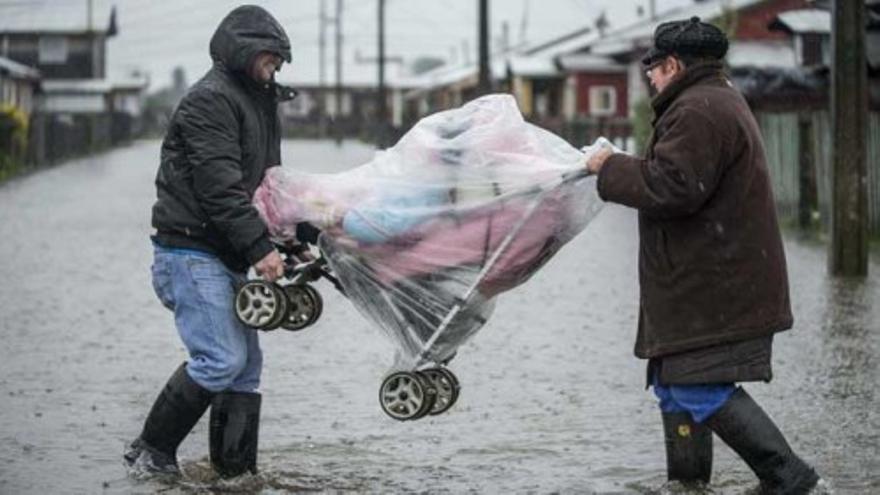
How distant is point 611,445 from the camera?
809cm

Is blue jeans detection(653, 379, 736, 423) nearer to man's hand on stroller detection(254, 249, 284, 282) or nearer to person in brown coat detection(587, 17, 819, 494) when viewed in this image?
person in brown coat detection(587, 17, 819, 494)

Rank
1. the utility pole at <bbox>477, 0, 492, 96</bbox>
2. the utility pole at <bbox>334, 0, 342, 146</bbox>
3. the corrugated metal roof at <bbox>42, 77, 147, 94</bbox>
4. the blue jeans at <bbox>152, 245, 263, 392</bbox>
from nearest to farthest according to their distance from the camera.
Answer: the blue jeans at <bbox>152, 245, 263, 392</bbox> → the utility pole at <bbox>477, 0, 492, 96</bbox> → the corrugated metal roof at <bbox>42, 77, 147, 94</bbox> → the utility pole at <bbox>334, 0, 342, 146</bbox>

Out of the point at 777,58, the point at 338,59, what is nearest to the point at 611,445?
the point at 777,58

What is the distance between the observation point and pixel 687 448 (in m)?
6.66

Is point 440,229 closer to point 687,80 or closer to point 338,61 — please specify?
point 687,80

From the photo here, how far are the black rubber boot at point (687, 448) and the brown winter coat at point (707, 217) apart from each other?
36 centimetres

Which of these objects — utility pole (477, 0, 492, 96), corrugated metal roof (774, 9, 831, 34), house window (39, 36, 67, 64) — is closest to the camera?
corrugated metal roof (774, 9, 831, 34)

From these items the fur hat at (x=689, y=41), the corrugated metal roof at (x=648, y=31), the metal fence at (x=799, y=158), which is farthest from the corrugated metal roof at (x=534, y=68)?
the fur hat at (x=689, y=41)

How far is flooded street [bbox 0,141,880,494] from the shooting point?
24.0 ft

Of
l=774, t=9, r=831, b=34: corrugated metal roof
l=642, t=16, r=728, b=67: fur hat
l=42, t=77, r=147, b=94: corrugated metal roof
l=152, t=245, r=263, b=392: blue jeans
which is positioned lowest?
l=152, t=245, r=263, b=392: blue jeans

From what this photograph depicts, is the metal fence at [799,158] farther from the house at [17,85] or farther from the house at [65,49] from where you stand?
the house at [65,49]

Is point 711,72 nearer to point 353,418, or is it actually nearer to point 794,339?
point 353,418

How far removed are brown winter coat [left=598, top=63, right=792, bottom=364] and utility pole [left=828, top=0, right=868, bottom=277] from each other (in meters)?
10.0

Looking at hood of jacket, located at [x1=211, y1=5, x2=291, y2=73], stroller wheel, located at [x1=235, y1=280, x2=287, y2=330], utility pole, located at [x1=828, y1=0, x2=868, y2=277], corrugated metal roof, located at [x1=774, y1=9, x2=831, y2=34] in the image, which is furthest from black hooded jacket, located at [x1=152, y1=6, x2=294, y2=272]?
corrugated metal roof, located at [x1=774, y1=9, x2=831, y2=34]
